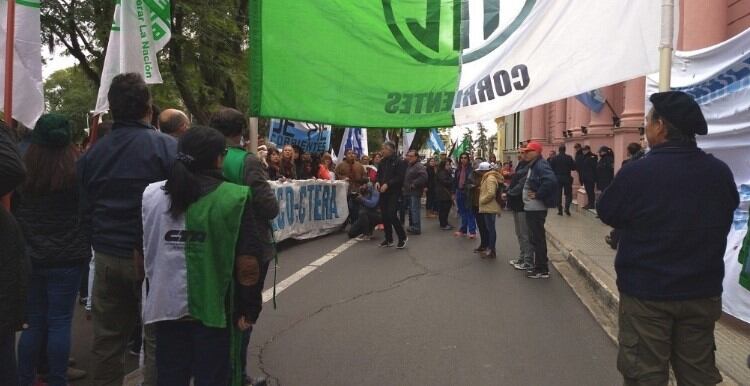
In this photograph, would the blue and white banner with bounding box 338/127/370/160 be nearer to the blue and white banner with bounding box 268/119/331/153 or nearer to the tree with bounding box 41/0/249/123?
the blue and white banner with bounding box 268/119/331/153

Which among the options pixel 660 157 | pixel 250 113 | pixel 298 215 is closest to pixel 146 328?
pixel 250 113

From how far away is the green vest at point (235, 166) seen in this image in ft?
12.7

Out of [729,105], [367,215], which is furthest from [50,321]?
[367,215]

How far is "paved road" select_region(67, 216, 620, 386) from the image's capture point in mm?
4570

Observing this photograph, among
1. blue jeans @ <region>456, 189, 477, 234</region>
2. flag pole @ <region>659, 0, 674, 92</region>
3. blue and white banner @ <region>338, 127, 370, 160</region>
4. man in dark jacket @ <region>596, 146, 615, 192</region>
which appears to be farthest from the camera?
blue and white banner @ <region>338, 127, 370, 160</region>

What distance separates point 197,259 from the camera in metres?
2.89

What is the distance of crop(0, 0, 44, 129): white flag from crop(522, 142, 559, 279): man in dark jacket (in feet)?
18.5

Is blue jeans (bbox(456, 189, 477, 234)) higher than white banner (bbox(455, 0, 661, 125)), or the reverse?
white banner (bbox(455, 0, 661, 125))

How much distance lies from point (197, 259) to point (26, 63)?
275 cm

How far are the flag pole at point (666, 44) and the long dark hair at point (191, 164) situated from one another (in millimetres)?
2301

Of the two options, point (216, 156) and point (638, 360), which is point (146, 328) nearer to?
point (216, 156)

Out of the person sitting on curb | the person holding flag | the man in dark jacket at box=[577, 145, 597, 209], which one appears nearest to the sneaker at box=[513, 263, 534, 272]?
the person holding flag

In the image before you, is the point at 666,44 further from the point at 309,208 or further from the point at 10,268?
the point at 309,208

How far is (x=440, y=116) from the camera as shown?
3.68 metres
